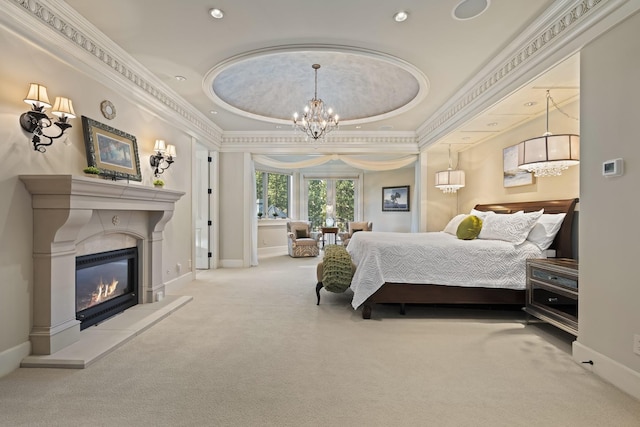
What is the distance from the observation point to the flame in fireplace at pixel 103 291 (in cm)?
297

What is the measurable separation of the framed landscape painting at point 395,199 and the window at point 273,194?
284 cm

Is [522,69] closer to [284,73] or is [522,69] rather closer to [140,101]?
[284,73]

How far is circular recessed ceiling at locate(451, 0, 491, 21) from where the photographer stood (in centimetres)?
237

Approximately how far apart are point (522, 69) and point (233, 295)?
4089mm

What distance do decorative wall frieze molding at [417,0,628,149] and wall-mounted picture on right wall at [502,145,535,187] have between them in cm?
84

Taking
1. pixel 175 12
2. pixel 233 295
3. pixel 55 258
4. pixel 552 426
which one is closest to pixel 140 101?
pixel 175 12

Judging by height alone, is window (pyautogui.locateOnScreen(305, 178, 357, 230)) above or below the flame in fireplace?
above

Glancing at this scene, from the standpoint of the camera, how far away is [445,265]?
332cm

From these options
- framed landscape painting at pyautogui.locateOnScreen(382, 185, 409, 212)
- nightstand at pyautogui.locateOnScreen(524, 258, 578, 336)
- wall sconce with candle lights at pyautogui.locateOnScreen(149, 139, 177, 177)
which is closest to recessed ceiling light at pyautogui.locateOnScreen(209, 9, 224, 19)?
wall sconce with candle lights at pyautogui.locateOnScreen(149, 139, 177, 177)

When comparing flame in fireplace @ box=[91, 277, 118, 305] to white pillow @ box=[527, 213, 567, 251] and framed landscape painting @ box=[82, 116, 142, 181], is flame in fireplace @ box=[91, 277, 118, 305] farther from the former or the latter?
white pillow @ box=[527, 213, 567, 251]

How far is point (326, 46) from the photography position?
2984 mm

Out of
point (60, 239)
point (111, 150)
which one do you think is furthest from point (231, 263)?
point (60, 239)

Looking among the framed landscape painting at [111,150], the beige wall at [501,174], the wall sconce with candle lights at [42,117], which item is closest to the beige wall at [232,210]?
the framed landscape painting at [111,150]

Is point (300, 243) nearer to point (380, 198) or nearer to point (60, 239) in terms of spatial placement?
point (380, 198)
